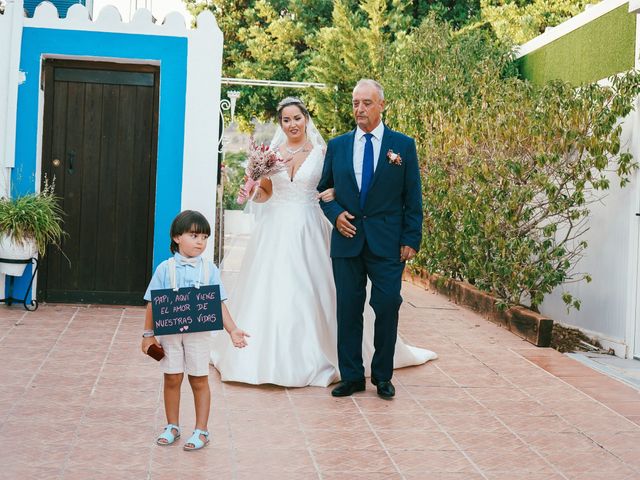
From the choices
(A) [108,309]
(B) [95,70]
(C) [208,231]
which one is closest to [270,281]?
(C) [208,231]

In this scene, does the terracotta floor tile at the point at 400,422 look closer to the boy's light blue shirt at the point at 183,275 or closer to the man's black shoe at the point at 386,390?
the man's black shoe at the point at 386,390

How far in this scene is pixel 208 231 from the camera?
14.7 ft

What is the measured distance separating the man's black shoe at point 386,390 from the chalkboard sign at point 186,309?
5.74ft

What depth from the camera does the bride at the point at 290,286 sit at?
6160 mm

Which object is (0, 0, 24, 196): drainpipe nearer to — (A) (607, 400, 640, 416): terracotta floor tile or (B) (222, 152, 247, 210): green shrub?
(A) (607, 400, 640, 416): terracotta floor tile

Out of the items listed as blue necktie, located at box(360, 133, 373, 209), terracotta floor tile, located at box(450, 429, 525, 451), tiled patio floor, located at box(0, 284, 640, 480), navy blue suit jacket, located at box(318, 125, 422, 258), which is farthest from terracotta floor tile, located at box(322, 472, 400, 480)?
blue necktie, located at box(360, 133, 373, 209)

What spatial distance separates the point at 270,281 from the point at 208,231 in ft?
6.48

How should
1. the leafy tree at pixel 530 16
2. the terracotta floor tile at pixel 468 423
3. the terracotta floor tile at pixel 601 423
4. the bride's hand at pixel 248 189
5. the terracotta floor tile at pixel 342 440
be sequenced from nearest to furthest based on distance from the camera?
the terracotta floor tile at pixel 342 440 < the terracotta floor tile at pixel 468 423 < the terracotta floor tile at pixel 601 423 < the bride's hand at pixel 248 189 < the leafy tree at pixel 530 16

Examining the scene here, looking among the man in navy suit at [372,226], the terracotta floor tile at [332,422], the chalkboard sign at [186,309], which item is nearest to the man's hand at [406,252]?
the man in navy suit at [372,226]

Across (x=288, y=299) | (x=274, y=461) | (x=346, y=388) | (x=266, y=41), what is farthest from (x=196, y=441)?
(x=266, y=41)

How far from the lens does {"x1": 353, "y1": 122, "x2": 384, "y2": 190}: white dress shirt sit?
5.83 metres

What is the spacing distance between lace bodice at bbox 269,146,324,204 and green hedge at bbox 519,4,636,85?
321 cm

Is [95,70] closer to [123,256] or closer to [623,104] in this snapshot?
[123,256]

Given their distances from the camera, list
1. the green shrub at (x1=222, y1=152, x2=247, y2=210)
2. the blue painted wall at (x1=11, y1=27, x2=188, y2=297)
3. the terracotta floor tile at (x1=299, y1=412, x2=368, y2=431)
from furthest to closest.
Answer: the green shrub at (x1=222, y1=152, x2=247, y2=210), the blue painted wall at (x1=11, y1=27, x2=188, y2=297), the terracotta floor tile at (x1=299, y1=412, x2=368, y2=431)
